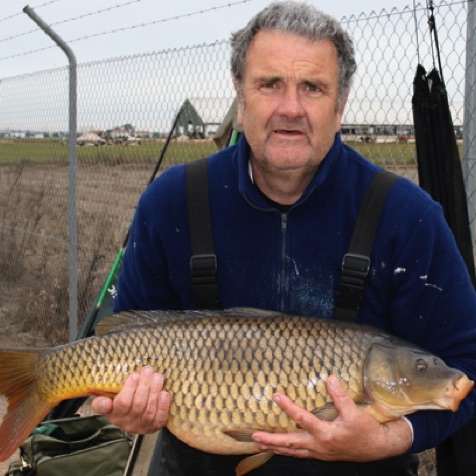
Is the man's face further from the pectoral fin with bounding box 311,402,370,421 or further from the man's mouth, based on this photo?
the pectoral fin with bounding box 311,402,370,421

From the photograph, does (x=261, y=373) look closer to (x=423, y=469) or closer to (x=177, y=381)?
(x=177, y=381)

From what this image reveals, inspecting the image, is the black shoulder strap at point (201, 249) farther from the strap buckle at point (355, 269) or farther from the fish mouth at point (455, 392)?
the fish mouth at point (455, 392)

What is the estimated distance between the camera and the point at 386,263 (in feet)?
7.49

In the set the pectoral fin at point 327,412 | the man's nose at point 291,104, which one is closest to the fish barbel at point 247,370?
the pectoral fin at point 327,412

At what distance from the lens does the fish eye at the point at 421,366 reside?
2.10m

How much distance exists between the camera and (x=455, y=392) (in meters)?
2.08

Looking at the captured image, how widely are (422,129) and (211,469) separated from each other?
5.50 ft

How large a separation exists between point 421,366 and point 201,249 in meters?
0.78

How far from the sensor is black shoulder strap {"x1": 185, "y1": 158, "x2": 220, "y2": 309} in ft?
7.79

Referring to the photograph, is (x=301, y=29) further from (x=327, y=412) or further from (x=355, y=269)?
(x=327, y=412)

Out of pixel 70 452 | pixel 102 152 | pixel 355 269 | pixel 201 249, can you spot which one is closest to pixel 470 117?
pixel 355 269

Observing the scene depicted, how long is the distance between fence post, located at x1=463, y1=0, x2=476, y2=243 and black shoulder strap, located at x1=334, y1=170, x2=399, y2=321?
1235mm

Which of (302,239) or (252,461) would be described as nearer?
(252,461)

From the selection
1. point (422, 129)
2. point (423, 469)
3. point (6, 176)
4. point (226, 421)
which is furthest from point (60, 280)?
point (226, 421)
